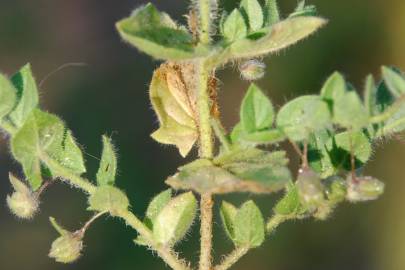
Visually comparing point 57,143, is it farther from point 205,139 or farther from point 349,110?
point 349,110

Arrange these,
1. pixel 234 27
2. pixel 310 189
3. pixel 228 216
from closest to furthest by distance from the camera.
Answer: pixel 310 189
pixel 234 27
pixel 228 216

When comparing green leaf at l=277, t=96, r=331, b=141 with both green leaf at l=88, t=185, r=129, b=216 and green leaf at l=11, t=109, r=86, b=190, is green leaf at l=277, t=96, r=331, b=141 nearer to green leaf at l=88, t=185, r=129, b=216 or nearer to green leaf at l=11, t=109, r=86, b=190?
green leaf at l=88, t=185, r=129, b=216

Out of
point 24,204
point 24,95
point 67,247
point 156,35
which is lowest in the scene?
point 67,247

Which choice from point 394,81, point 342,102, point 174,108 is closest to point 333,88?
point 342,102

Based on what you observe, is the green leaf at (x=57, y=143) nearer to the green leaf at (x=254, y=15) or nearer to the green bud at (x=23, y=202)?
the green bud at (x=23, y=202)

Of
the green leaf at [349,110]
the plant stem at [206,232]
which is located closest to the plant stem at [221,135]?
the plant stem at [206,232]

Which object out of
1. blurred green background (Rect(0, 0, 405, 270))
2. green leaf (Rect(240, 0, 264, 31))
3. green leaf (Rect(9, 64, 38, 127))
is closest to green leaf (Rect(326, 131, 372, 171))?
green leaf (Rect(240, 0, 264, 31))

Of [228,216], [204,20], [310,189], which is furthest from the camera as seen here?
[228,216]
